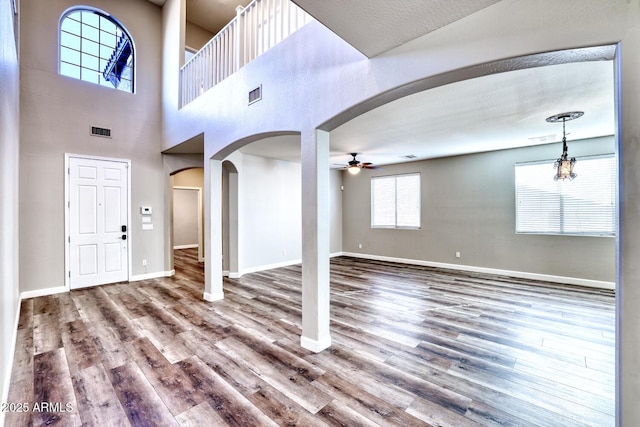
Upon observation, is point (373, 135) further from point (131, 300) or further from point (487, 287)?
point (131, 300)

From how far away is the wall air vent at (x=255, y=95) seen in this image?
146 inches

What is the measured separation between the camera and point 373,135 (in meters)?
4.93

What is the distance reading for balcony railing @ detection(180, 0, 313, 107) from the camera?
361 centimetres

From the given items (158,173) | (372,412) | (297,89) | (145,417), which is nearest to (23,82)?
(158,173)

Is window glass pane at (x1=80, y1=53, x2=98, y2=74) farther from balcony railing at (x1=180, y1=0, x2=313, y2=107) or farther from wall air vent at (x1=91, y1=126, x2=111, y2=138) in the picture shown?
balcony railing at (x1=180, y1=0, x2=313, y2=107)

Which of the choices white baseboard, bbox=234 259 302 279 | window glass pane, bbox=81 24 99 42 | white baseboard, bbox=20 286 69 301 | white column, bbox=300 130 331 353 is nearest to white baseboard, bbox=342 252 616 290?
white baseboard, bbox=234 259 302 279

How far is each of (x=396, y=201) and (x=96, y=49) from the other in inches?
298

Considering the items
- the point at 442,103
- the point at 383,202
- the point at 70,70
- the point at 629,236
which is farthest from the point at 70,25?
the point at 629,236

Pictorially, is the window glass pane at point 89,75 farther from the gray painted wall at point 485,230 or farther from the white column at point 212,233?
the gray painted wall at point 485,230

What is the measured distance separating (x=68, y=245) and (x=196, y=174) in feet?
16.7

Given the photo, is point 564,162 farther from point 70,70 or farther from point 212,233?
point 70,70

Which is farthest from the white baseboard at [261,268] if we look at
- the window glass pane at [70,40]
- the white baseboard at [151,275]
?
the window glass pane at [70,40]

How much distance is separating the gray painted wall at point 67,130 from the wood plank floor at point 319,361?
1.17 m

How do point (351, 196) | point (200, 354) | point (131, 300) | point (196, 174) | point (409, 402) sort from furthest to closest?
point (196, 174), point (351, 196), point (131, 300), point (200, 354), point (409, 402)
